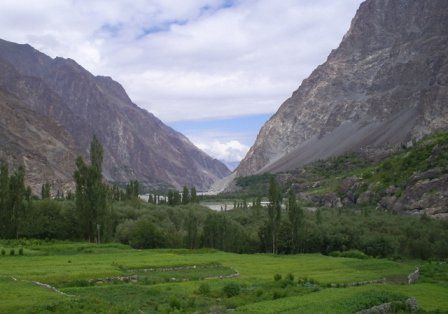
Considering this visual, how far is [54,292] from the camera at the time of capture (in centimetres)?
3309

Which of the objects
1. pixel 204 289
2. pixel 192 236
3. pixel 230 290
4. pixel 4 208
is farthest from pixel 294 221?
pixel 204 289

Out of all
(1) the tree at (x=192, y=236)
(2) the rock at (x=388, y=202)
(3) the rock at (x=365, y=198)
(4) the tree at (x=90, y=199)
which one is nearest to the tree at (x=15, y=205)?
(4) the tree at (x=90, y=199)

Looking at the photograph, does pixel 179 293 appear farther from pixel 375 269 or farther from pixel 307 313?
pixel 375 269

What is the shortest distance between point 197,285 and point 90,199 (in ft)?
145

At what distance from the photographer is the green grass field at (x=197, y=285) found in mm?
30859

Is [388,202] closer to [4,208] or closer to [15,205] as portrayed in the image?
[15,205]

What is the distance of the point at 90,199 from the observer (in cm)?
8081

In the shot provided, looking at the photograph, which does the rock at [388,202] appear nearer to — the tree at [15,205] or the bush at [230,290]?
the tree at [15,205]

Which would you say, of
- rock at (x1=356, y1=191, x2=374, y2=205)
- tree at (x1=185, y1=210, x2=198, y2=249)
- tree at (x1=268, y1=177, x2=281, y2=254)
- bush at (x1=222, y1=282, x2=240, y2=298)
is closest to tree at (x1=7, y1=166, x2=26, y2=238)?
tree at (x1=185, y1=210, x2=198, y2=249)

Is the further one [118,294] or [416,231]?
[416,231]

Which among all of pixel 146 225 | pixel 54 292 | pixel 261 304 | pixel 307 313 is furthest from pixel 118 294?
pixel 146 225

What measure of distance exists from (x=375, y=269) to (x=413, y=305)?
908 inches

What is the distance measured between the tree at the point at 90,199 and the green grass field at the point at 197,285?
55.9 feet

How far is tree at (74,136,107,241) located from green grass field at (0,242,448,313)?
55.9 feet
